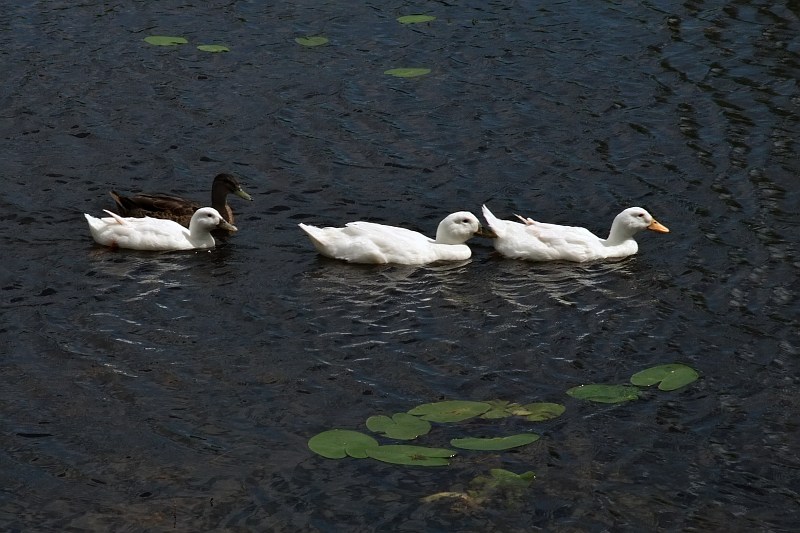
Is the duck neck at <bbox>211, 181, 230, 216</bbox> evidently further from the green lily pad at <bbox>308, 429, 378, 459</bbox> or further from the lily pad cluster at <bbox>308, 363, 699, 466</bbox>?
the green lily pad at <bbox>308, 429, 378, 459</bbox>

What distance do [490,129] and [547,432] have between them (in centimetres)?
801

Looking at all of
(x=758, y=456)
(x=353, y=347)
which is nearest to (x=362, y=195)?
(x=353, y=347)

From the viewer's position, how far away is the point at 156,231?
16125mm

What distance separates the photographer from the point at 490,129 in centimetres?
1916

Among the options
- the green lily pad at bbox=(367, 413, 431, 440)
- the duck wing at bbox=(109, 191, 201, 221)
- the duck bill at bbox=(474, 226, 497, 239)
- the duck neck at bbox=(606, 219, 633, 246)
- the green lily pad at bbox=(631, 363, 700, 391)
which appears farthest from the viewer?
the duck wing at bbox=(109, 191, 201, 221)

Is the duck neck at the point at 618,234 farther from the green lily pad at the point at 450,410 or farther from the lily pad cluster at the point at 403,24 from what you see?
the lily pad cluster at the point at 403,24

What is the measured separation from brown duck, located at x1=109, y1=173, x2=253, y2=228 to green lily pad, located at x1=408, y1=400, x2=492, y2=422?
543 cm

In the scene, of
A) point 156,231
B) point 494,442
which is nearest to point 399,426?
point 494,442

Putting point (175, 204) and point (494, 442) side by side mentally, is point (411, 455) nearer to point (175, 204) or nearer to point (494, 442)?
point (494, 442)

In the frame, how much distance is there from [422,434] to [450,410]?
497 mm

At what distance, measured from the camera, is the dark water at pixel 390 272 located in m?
11.2

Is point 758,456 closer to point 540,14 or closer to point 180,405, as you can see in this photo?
point 180,405

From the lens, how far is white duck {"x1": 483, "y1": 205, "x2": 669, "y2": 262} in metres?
15.9

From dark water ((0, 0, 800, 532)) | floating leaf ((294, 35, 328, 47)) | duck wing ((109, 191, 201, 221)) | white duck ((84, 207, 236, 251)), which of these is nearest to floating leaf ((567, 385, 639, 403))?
dark water ((0, 0, 800, 532))
